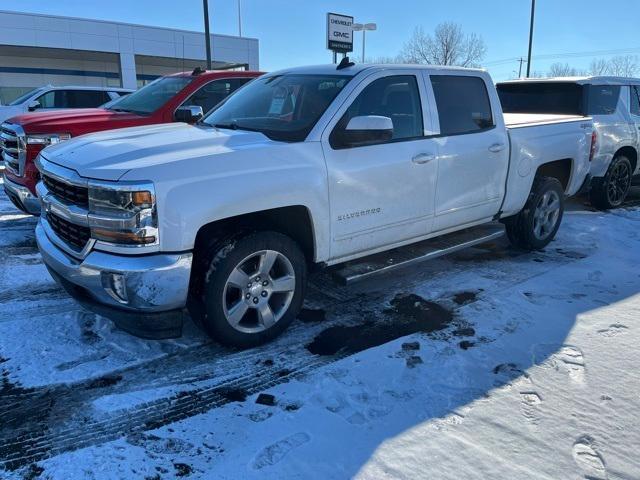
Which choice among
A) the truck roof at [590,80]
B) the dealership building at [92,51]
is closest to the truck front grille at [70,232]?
the truck roof at [590,80]

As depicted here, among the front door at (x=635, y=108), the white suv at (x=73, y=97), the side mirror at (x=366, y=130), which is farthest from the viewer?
the white suv at (x=73, y=97)

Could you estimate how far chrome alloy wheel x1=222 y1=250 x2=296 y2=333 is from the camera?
11.2 feet

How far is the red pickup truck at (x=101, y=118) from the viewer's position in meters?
5.59

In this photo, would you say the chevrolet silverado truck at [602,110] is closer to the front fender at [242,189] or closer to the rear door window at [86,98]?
the front fender at [242,189]

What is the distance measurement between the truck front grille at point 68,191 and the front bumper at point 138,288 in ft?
Answer: 1.16

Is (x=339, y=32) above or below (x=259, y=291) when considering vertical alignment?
above

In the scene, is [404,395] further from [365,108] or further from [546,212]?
[546,212]

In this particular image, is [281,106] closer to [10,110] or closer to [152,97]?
[152,97]

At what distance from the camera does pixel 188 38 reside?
35062 mm

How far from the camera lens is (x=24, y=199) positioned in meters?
5.47

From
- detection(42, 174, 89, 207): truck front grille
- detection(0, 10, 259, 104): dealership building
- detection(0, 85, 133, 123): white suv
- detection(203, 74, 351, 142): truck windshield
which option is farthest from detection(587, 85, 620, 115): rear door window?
detection(0, 10, 259, 104): dealership building

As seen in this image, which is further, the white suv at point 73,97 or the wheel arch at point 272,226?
the white suv at point 73,97

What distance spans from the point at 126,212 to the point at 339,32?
1135cm

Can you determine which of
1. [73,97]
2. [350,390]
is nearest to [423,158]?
[350,390]
